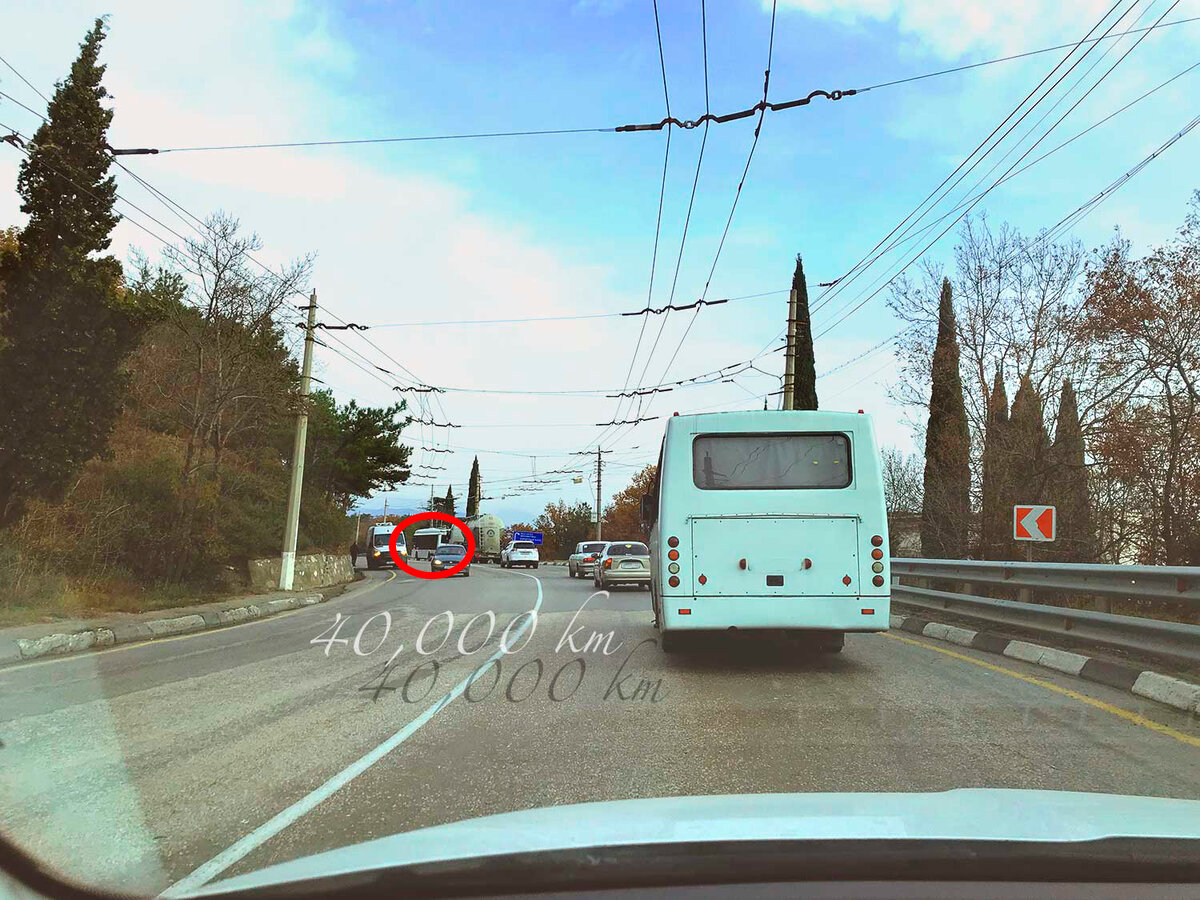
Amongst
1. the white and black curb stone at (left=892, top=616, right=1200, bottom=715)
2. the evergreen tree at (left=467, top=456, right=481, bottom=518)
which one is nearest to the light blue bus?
the white and black curb stone at (left=892, top=616, right=1200, bottom=715)

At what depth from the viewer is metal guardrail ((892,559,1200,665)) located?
8.17 meters

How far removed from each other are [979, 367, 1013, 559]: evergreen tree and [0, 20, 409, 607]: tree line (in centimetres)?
1763

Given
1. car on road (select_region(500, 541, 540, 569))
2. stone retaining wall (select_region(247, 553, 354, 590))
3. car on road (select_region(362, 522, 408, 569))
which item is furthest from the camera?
car on road (select_region(500, 541, 540, 569))

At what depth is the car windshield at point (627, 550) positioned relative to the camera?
2864cm

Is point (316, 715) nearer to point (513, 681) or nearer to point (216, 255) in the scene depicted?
point (513, 681)

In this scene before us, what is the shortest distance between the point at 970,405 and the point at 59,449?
22.5 m

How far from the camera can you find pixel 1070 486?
2195 centimetres

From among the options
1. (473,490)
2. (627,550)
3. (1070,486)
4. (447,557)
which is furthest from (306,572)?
(473,490)

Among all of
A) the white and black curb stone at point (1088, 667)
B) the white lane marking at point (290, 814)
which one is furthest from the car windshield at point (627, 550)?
the white lane marking at point (290, 814)

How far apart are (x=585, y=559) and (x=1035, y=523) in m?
26.9

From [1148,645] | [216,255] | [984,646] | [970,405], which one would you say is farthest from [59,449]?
[970,405]

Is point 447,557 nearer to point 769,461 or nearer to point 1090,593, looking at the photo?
point 769,461

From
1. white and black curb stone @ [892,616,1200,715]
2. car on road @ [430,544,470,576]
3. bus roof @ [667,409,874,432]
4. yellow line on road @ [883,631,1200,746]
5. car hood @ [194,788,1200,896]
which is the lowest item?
yellow line on road @ [883,631,1200,746]

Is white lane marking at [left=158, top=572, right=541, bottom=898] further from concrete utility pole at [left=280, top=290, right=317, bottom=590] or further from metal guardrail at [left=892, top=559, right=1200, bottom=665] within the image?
concrete utility pole at [left=280, top=290, right=317, bottom=590]
